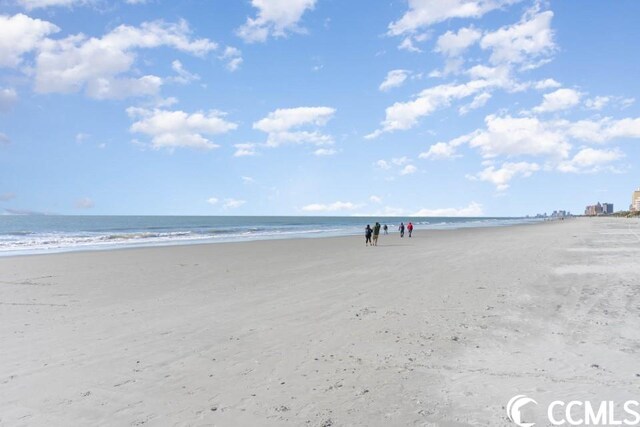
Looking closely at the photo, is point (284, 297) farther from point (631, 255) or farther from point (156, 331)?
point (631, 255)

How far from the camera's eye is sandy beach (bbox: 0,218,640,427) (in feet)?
16.2

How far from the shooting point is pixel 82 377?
231 inches

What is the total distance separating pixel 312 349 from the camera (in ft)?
22.8

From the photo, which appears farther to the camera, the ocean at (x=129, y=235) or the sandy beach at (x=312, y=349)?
the ocean at (x=129, y=235)

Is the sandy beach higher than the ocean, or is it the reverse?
the ocean

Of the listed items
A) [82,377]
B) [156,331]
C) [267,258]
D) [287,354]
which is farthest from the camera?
[267,258]

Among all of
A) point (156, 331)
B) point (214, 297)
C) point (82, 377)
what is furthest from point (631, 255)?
point (82, 377)

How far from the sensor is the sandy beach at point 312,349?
4930 millimetres

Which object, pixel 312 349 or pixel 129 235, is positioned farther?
pixel 129 235

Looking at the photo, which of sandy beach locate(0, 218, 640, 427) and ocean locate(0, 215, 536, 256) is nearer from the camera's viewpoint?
sandy beach locate(0, 218, 640, 427)

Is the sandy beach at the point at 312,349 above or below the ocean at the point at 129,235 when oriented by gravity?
below

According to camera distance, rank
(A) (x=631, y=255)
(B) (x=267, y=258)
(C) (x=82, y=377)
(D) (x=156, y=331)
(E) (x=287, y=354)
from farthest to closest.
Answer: (B) (x=267, y=258), (A) (x=631, y=255), (D) (x=156, y=331), (E) (x=287, y=354), (C) (x=82, y=377)

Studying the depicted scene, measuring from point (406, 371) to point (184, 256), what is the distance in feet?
64.4

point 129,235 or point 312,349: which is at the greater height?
point 129,235
